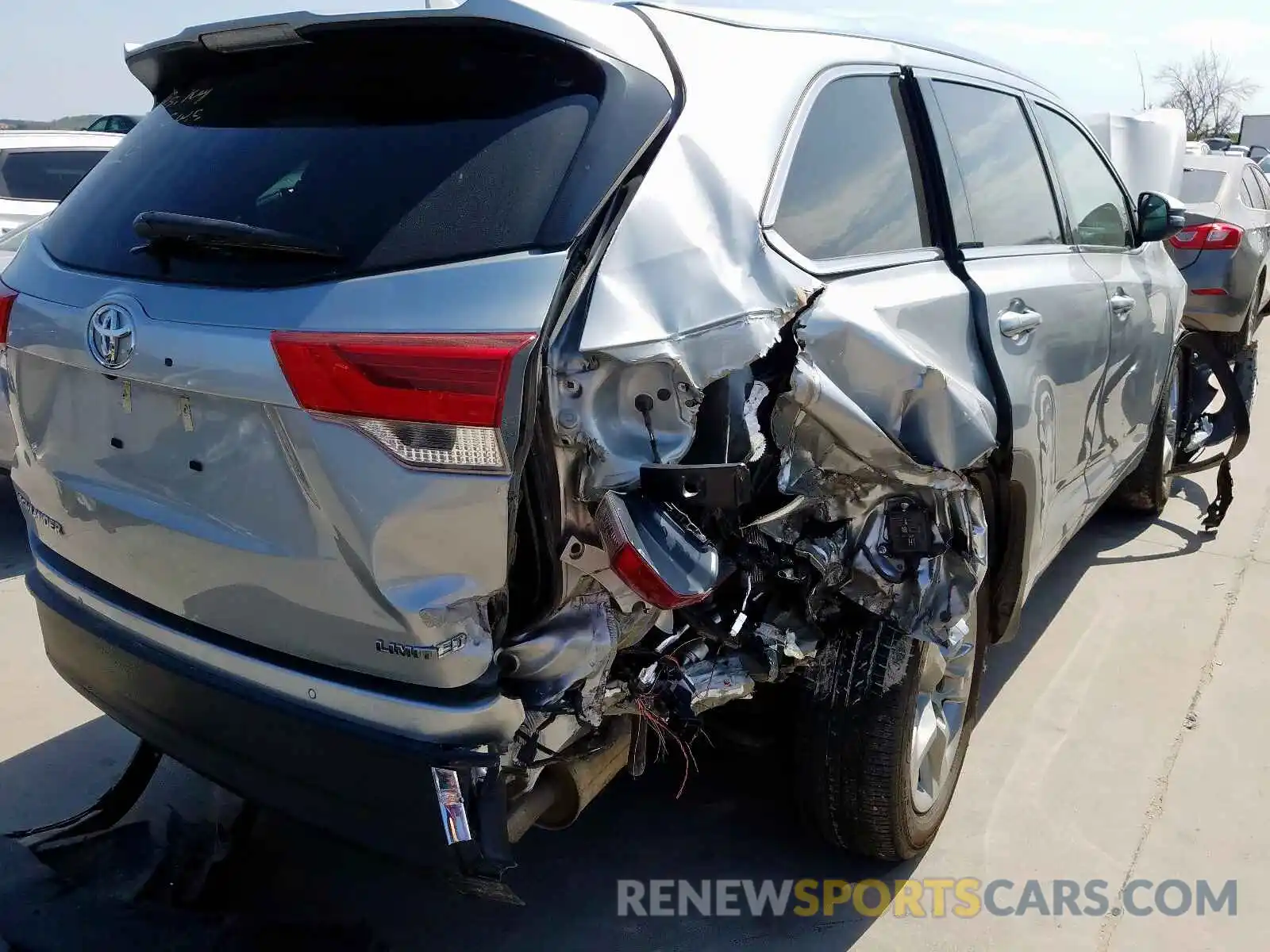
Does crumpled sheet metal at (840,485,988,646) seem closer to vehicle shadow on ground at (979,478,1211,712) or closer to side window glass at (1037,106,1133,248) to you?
vehicle shadow on ground at (979,478,1211,712)

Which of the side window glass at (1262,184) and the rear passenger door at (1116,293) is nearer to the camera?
the rear passenger door at (1116,293)

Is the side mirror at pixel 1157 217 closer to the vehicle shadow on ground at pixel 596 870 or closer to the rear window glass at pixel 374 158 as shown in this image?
the vehicle shadow on ground at pixel 596 870

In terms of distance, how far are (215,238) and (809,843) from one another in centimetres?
214

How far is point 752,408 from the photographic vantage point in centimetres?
198

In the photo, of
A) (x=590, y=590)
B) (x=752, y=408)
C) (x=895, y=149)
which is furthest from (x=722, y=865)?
(x=895, y=149)

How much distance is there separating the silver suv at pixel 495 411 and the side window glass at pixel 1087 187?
1265 mm

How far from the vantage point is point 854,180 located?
240 centimetres

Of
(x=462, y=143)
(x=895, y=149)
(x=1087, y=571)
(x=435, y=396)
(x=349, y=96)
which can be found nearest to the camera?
(x=435, y=396)

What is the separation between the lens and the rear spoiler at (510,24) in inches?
74.0

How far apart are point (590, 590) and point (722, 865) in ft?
4.08

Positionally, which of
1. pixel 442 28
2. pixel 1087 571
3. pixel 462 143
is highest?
pixel 442 28

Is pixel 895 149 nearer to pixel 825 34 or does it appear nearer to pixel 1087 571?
pixel 825 34

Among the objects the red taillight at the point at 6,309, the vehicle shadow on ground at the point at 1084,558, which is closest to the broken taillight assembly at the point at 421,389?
the red taillight at the point at 6,309

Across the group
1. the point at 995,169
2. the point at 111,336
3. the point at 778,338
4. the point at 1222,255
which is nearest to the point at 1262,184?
the point at 1222,255
